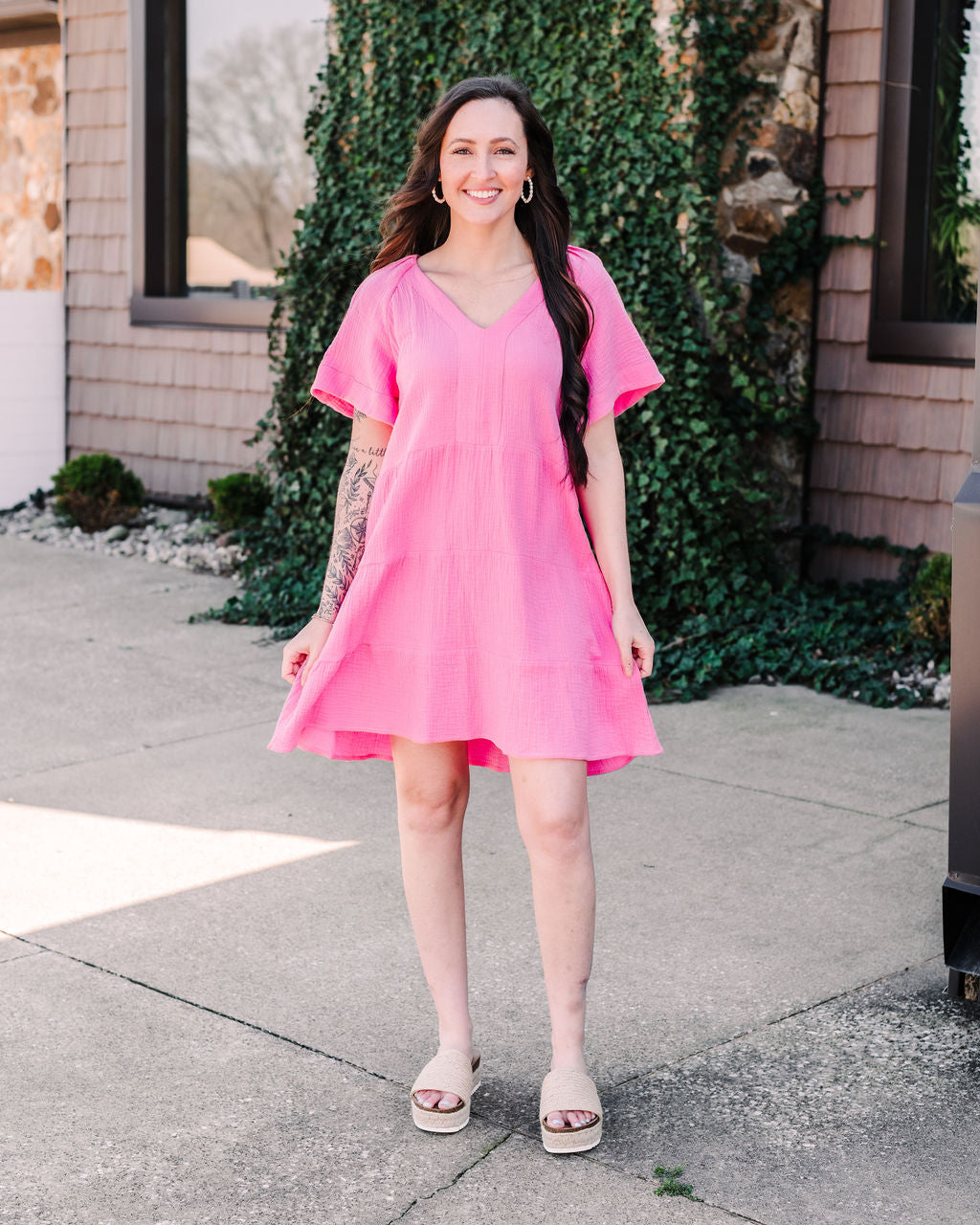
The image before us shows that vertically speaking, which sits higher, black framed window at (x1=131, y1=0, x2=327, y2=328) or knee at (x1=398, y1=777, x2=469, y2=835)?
black framed window at (x1=131, y1=0, x2=327, y2=328)

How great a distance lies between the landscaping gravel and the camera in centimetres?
771

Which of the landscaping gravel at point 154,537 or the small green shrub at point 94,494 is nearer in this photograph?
the landscaping gravel at point 154,537

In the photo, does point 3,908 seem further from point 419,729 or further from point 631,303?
point 631,303

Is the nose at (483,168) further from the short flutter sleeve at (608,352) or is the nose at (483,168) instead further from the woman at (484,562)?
the short flutter sleeve at (608,352)

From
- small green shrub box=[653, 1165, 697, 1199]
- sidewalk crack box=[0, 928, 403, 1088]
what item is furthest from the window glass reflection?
small green shrub box=[653, 1165, 697, 1199]

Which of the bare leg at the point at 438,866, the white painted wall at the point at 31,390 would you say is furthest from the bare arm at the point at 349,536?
the white painted wall at the point at 31,390

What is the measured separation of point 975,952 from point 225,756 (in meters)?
2.49

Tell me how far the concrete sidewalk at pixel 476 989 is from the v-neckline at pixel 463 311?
1296 mm

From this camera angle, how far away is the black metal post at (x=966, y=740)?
8.66ft

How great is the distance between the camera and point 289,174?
876 centimetres

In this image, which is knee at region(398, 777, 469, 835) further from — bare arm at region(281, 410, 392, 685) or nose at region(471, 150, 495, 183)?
nose at region(471, 150, 495, 183)

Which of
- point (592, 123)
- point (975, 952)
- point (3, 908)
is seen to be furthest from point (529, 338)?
point (592, 123)

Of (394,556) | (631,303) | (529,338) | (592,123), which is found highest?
(592,123)

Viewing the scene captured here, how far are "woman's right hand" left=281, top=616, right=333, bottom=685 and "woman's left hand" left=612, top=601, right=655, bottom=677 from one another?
48 cm
